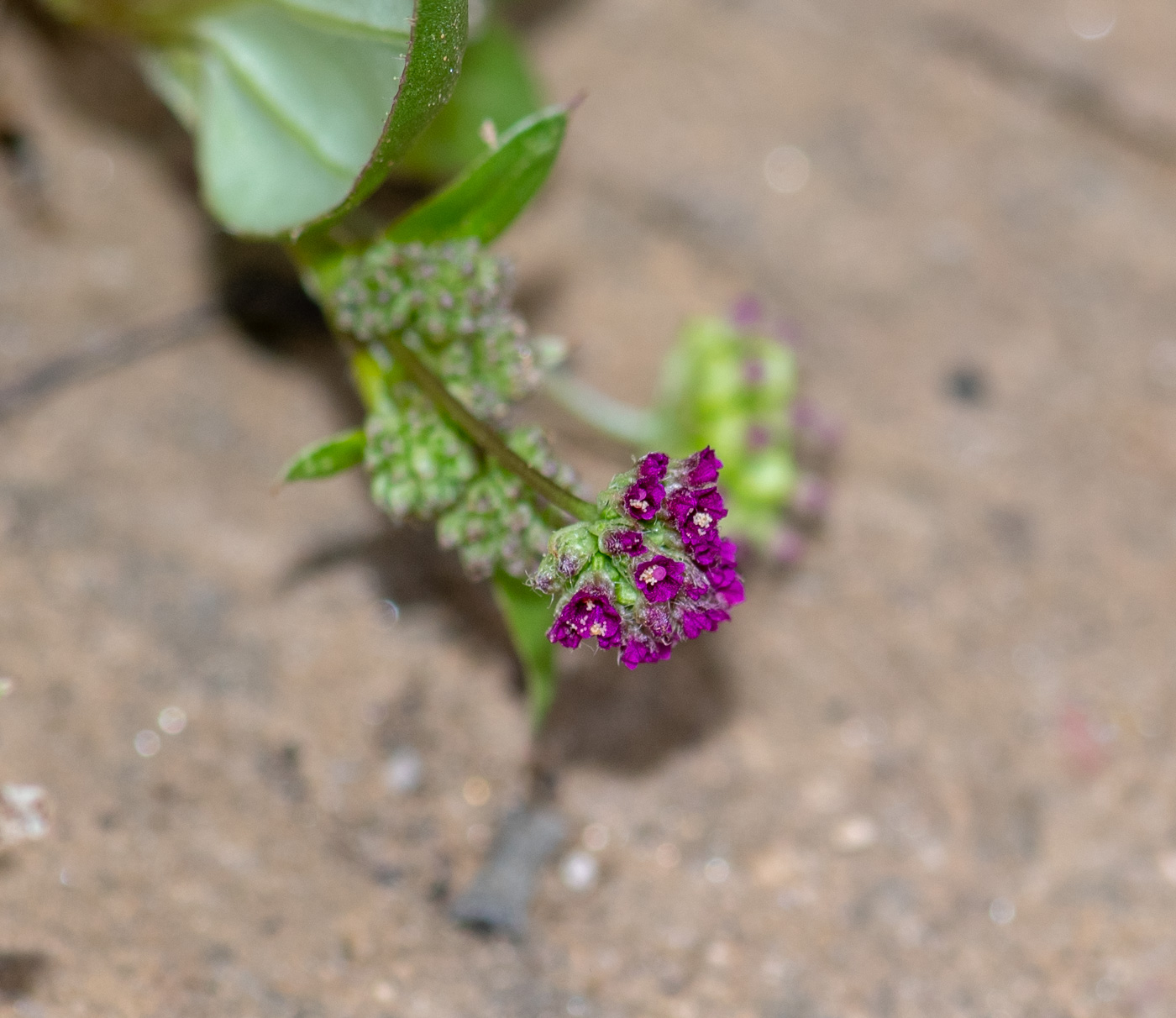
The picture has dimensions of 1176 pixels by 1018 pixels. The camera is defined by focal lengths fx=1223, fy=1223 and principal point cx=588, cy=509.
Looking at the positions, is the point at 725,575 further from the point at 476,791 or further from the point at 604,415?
the point at 604,415

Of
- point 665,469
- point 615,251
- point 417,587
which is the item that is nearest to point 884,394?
point 615,251

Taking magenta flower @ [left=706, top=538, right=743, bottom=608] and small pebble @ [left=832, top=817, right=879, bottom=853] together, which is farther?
small pebble @ [left=832, top=817, right=879, bottom=853]

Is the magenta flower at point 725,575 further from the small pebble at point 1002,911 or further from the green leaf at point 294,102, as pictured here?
the small pebble at point 1002,911

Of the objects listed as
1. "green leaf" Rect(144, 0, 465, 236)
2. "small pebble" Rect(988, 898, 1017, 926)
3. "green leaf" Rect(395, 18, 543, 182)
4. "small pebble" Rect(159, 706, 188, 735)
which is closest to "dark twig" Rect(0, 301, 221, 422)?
"green leaf" Rect(144, 0, 465, 236)

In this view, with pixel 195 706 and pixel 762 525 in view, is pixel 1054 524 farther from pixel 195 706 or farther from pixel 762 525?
pixel 195 706

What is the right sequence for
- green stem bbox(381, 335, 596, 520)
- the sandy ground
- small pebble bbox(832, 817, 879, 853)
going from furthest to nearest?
1. small pebble bbox(832, 817, 879, 853)
2. the sandy ground
3. green stem bbox(381, 335, 596, 520)

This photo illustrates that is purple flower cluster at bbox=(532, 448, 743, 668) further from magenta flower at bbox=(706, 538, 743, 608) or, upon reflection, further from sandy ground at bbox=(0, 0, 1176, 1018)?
sandy ground at bbox=(0, 0, 1176, 1018)
